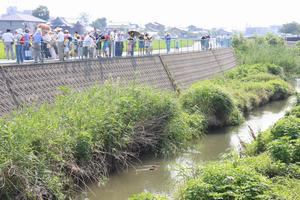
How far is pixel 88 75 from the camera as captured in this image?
18156 mm

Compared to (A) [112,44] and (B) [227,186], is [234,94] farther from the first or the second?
(B) [227,186]

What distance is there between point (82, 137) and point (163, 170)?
3.64m

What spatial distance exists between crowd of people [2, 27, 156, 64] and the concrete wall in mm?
865

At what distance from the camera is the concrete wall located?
14.3m

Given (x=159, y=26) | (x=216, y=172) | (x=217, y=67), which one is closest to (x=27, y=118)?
(x=216, y=172)

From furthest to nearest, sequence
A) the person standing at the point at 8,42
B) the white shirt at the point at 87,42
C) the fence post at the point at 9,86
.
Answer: the white shirt at the point at 87,42
the person standing at the point at 8,42
the fence post at the point at 9,86

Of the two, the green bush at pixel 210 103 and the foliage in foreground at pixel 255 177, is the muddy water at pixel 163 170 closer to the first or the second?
the green bush at pixel 210 103

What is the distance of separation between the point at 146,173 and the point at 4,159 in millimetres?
5580

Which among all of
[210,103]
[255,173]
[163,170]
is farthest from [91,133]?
[210,103]

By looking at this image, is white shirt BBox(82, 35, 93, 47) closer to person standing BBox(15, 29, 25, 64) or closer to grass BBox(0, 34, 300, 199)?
person standing BBox(15, 29, 25, 64)

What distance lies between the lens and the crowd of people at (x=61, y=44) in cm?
1691

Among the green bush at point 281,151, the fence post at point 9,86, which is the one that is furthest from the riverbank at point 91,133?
the green bush at point 281,151

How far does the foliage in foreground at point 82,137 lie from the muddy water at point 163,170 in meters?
0.43

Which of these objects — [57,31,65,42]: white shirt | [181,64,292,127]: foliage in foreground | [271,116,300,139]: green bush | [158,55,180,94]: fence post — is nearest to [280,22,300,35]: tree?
[181,64,292,127]: foliage in foreground
